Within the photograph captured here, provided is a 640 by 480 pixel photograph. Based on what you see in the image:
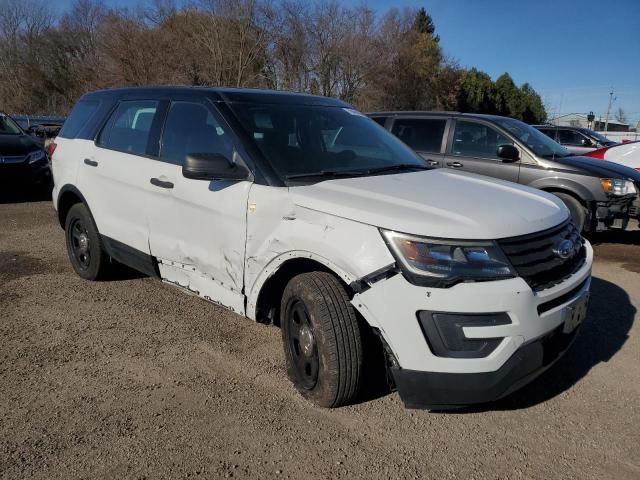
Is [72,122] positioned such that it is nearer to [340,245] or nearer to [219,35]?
[340,245]

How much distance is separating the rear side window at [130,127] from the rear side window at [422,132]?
4.29 m

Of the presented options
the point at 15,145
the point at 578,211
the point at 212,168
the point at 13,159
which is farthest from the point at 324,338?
the point at 15,145

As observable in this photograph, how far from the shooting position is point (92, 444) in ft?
8.40

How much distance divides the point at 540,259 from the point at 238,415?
1772 mm

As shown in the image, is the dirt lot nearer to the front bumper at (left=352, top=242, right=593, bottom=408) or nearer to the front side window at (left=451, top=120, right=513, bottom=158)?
the front bumper at (left=352, top=242, right=593, bottom=408)

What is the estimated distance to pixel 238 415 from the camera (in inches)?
112

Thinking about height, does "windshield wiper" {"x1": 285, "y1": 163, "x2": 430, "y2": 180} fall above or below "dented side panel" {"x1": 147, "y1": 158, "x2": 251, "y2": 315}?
above

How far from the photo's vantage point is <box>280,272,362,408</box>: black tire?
104 inches

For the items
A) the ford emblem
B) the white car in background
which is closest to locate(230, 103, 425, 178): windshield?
the ford emblem

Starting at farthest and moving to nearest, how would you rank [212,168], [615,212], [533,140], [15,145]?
[15,145], [533,140], [615,212], [212,168]

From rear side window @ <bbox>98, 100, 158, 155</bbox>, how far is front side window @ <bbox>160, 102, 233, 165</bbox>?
26 centimetres

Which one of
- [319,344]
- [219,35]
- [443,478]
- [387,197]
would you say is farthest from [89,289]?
→ [219,35]

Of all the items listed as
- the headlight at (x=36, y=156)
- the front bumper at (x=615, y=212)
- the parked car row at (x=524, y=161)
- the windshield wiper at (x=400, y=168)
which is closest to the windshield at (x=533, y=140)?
the parked car row at (x=524, y=161)

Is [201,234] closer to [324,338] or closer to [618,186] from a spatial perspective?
[324,338]
